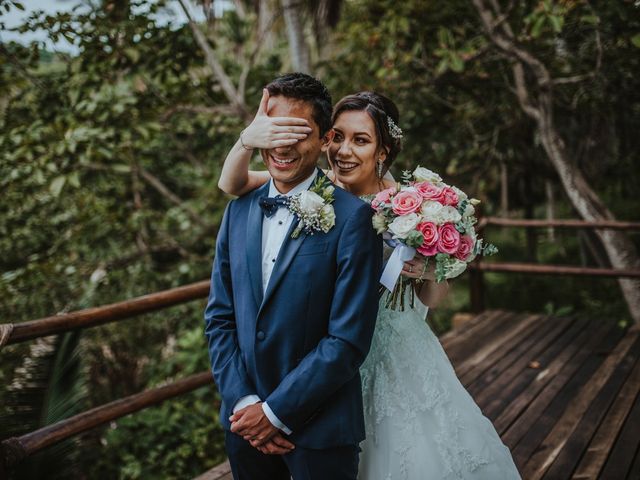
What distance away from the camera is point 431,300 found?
204cm

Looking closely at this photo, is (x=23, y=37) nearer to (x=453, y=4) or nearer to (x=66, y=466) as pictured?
(x=66, y=466)

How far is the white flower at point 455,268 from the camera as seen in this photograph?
5.58 feet

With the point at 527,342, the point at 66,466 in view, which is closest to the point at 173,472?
the point at 66,466

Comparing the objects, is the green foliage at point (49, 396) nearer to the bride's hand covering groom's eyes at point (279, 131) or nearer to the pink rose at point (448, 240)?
the bride's hand covering groom's eyes at point (279, 131)

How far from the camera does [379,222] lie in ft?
5.59

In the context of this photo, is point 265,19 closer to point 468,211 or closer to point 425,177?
point 425,177

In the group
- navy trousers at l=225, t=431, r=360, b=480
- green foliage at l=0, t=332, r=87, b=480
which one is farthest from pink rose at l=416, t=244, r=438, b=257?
green foliage at l=0, t=332, r=87, b=480

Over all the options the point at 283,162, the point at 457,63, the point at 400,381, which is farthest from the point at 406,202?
the point at 457,63

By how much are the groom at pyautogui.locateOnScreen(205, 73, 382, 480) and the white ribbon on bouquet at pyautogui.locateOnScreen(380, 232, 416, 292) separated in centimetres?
12

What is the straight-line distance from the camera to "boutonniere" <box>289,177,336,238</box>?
152cm

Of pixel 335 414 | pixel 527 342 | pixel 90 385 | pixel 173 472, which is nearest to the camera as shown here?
pixel 335 414

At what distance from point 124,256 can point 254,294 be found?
4.32 metres

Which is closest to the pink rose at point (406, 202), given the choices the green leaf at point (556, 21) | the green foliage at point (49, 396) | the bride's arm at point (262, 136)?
the bride's arm at point (262, 136)

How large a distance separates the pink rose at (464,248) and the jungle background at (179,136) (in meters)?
2.20
